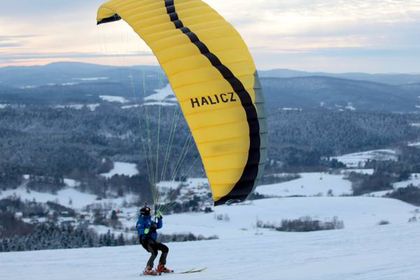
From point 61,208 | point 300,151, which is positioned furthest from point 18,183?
point 300,151

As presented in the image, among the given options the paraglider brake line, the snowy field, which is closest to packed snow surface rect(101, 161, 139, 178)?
the snowy field

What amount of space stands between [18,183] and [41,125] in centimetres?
6678

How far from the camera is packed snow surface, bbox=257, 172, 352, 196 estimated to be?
96938 mm

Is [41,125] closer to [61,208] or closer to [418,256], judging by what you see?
[61,208]

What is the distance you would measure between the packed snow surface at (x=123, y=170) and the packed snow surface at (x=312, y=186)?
22.3 m

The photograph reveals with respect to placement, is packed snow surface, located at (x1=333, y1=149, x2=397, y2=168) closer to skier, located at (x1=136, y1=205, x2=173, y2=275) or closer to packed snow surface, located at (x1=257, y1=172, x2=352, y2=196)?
packed snow surface, located at (x1=257, y1=172, x2=352, y2=196)

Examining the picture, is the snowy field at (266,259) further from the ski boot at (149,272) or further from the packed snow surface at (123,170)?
the packed snow surface at (123,170)

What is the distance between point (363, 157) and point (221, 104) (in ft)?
433

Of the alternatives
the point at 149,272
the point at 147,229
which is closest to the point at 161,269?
the point at 149,272

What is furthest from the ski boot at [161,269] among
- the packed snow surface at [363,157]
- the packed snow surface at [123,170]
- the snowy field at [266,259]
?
the packed snow surface at [363,157]

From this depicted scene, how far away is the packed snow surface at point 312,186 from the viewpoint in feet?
318

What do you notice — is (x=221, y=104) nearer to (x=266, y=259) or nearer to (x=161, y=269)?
(x=161, y=269)

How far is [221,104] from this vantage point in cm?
1163

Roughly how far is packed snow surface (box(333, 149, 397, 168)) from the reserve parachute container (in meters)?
116
